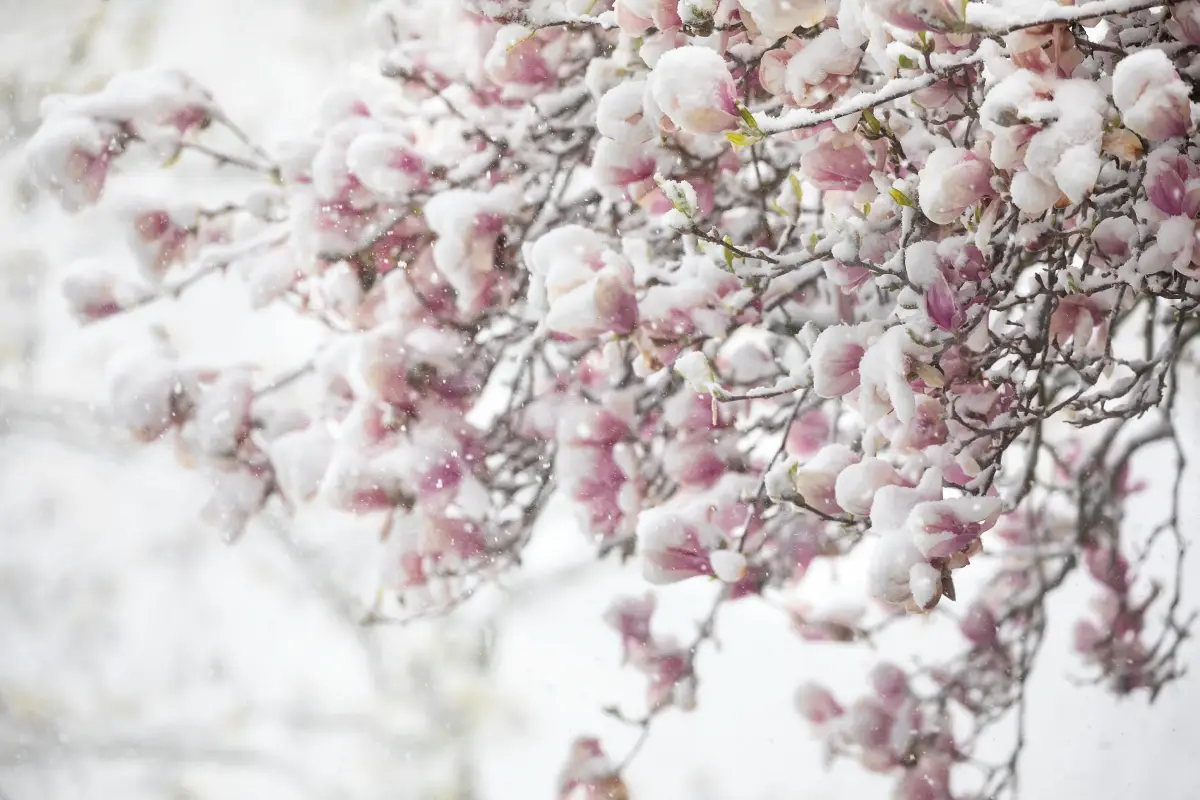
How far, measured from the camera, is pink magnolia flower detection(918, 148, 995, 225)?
1.22 feet

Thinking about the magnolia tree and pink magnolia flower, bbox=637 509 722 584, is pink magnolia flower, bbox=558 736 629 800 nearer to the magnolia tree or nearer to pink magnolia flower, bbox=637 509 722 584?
the magnolia tree

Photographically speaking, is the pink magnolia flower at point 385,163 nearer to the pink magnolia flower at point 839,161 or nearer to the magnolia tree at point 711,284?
the magnolia tree at point 711,284

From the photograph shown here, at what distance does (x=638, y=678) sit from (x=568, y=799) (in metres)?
0.97

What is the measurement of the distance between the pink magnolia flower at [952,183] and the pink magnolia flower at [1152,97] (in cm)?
6

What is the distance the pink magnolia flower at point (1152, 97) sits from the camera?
0.32m

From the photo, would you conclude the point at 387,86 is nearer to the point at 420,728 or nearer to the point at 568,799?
the point at 568,799

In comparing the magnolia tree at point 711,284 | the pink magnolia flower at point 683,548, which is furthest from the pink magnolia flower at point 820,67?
the pink magnolia flower at point 683,548

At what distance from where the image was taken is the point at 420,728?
7.36 ft

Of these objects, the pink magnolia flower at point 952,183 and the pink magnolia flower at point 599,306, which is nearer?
the pink magnolia flower at point 952,183

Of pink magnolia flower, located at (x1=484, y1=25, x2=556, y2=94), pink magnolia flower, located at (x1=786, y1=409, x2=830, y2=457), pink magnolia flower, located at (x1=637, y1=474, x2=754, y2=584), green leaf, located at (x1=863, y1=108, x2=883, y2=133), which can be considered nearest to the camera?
green leaf, located at (x1=863, y1=108, x2=883, y2=133)

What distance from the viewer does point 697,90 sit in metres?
0.42

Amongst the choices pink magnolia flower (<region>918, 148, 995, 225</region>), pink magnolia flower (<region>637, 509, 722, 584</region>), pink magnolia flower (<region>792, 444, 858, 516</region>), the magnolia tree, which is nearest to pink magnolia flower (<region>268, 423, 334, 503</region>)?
the magnolia tree

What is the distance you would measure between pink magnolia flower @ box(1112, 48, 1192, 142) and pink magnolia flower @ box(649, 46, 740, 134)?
15 centimetres

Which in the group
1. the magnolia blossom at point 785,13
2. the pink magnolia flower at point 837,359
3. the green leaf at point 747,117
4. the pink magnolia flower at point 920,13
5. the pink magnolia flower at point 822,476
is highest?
the pink magnolia flower at point 920,13
